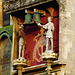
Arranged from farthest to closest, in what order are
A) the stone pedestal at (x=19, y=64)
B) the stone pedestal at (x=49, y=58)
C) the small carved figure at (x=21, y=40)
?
the small carved figure at (x=21, y=40) → the stone pedestal at (x=19, y=64) → the stone pedestal at (x=49, y=58)

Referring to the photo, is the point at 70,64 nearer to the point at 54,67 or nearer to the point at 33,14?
the point at 54,67

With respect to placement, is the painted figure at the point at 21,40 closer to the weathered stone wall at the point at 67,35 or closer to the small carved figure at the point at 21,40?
the small carved figure at the point at 21,40

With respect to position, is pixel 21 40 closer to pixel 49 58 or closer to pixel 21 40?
pixel 21 40

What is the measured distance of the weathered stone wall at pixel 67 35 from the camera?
21.4m

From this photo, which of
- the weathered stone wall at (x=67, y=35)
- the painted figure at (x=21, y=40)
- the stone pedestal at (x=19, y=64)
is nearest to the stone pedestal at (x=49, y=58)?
the weathered stone wall at (x=67, y=35)

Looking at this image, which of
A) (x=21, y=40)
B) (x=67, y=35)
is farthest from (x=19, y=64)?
(x=67, y=35)

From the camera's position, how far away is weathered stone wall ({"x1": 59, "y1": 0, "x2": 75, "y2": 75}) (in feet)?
70.1

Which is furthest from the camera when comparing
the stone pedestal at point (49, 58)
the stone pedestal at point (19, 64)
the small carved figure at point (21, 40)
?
the small carved figure at point (21, 40)

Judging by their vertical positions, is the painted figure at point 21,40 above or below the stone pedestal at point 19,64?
above

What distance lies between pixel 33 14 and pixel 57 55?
6.47ft

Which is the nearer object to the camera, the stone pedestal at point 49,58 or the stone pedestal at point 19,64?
the stone pedestal at point 49,58

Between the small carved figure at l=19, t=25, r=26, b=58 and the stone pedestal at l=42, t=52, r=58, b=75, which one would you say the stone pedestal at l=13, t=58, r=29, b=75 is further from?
the stone pedestal at l=42, t=52, r=58, b=75

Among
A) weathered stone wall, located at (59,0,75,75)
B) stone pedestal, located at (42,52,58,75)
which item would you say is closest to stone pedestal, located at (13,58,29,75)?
stone pedestal, located at (42,52,58,75)

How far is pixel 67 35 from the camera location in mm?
21609
